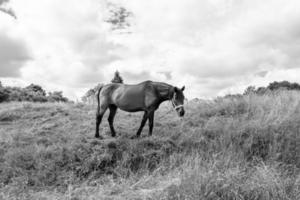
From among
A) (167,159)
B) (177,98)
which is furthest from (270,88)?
(167,159)

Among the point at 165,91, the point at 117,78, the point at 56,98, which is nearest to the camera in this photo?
the point at 165,91

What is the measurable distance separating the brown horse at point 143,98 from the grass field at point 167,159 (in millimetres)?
712

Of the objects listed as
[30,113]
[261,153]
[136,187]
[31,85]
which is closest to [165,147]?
[136,187]

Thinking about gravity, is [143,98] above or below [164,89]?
below

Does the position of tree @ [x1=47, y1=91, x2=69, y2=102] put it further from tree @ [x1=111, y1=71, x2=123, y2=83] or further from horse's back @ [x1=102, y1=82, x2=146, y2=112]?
horse's back @ [x1=102, y1=82, x2=146, y2=112]

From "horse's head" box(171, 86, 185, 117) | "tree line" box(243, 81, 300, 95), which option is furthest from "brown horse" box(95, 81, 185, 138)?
"tree line" box(243, 81, 300, 95)

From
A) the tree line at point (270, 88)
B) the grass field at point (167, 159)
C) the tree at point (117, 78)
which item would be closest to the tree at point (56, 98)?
the tree at point (117, 78)

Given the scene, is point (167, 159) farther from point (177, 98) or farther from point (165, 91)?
point (165, 91)

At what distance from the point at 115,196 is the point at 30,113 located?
6514 mm

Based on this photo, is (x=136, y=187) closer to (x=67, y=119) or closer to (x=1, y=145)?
(x=1, y=145)

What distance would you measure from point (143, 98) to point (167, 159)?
1.72 metres

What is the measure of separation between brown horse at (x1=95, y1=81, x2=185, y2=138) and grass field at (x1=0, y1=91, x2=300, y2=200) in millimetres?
712

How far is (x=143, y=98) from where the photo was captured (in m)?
5.09

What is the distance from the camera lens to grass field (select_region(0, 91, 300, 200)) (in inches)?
110
